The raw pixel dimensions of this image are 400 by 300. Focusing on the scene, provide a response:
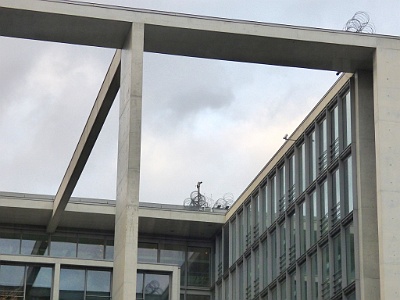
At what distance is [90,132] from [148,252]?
54.3 ft

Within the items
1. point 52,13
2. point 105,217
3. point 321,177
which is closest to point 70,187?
point 105,217

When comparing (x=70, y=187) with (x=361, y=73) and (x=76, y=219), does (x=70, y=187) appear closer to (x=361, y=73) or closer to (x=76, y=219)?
(x=76, y=219)

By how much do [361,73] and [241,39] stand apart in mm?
4788

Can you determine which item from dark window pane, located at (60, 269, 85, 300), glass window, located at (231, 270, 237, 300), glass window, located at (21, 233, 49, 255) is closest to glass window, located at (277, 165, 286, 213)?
glass window, located at (231, 270, 237, 300)

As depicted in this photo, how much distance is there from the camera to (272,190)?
4931 cm

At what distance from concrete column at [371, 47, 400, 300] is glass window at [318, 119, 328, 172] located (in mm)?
8077

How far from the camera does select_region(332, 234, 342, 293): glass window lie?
4038cm

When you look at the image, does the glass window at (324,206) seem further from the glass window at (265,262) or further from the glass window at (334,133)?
the glass window at (265,262)

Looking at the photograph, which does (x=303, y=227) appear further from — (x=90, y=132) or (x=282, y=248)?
(x=90, y=132)

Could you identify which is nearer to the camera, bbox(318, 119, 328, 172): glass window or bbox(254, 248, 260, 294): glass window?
bbox(318, 119, 328, 172): glass window

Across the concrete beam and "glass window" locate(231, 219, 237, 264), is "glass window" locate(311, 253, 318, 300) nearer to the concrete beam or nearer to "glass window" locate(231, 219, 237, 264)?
the concrete beam

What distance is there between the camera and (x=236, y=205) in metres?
54.4

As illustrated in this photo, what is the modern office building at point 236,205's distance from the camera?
33469 millimetres

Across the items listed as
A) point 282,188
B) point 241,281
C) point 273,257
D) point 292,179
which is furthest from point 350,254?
point 241,281
